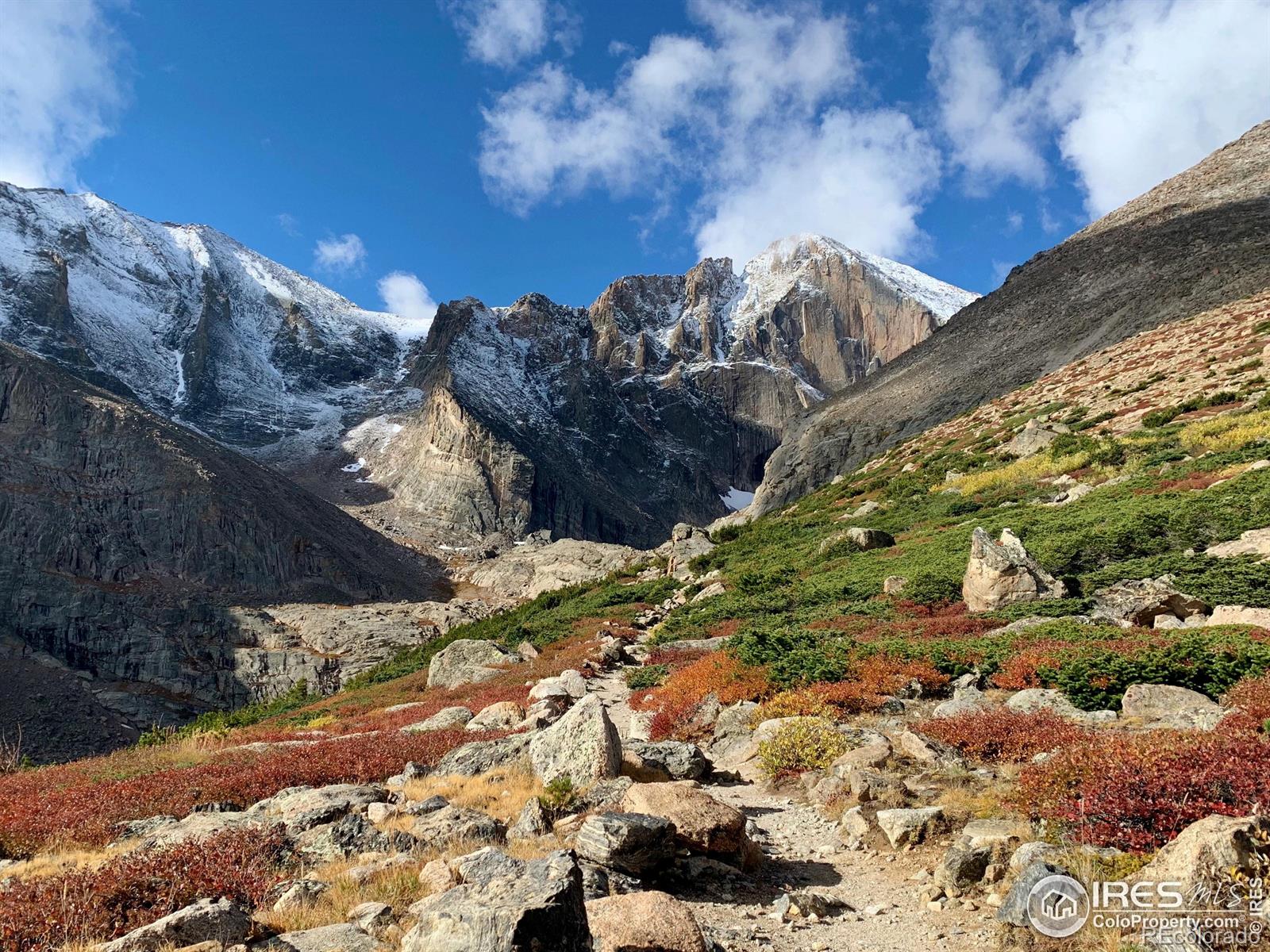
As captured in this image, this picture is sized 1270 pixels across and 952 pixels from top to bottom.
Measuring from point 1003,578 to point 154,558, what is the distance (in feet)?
316

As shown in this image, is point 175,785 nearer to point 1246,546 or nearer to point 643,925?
point 643,925

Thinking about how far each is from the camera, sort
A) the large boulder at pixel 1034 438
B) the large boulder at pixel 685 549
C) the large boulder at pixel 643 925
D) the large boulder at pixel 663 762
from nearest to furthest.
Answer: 1. the large boulder at pixel 643 925
2. the large boulder at pixel 663 762
3. the large boulder at pixel 1034 438
4. the large boulder at pixel 685 549

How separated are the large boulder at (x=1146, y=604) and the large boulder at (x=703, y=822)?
9876 millimetres

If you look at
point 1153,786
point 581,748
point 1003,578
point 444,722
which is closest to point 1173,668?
point 1153,786

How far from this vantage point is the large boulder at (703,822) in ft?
21.6

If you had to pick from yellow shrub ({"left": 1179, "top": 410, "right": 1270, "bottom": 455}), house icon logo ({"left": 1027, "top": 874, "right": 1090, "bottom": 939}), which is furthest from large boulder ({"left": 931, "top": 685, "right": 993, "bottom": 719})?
yellow shrub ({"left": 1179, "top": 410, "right": 1270, "bottom": 455})

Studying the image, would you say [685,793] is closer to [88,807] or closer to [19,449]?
[88,807]

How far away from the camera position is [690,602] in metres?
31.3

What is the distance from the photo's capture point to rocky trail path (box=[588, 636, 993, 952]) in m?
5.32

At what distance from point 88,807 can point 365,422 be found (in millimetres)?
168421

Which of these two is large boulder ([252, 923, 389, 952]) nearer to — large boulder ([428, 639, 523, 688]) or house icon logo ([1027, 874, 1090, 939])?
house icon logo ([1027, 874, 1090, 939])

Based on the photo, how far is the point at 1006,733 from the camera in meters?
8.48

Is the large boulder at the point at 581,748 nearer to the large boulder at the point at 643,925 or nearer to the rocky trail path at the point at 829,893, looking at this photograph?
the rocky trail path at the point at 829,893

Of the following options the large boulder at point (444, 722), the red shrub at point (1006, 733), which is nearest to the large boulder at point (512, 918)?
the red shrub at point (1006, 733)
